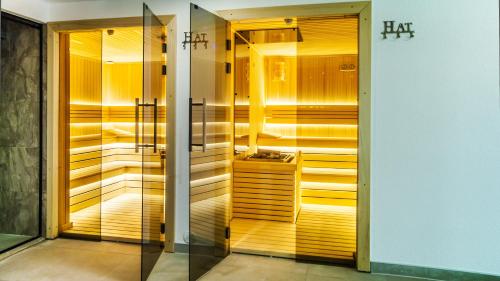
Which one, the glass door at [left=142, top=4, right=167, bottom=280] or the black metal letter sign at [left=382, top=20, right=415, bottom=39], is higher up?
the black metal letter sign at [left=382, top=20, right=415, bottom=39]

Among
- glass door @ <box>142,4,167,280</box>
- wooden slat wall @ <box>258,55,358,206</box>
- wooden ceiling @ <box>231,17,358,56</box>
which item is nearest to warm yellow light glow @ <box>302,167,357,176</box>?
wooden slat wall @ <box>258,55,358,206</box>

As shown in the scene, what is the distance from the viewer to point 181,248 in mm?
3451

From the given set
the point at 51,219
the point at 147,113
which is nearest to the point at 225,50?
the point at 147,113

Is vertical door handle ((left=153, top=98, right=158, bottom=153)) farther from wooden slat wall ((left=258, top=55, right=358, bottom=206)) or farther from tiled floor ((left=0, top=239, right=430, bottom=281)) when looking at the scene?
wooden slat wall ((left=258, top=55, right=358, bottom=206))

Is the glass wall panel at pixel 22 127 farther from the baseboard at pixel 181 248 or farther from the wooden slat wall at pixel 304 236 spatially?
the wooden slat wall at pixel 304 236

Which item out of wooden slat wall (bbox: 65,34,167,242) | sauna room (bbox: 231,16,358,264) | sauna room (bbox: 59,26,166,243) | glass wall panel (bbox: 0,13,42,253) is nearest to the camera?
sauna room (bbox: 59,26,166,243)

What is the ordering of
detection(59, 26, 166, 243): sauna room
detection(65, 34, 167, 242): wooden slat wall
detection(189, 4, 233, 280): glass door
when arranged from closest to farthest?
1. detection(189, 4, 233, 280): glass door
2. detection(59, 26, 166, 243): sauna room
3. detection(65, 34, 167, 242): wooden slat wall

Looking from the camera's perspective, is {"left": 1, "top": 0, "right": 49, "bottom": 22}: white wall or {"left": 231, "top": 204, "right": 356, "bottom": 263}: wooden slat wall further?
{"left": 231, "top": 204, "right": 356, "bottom": 263}: wooden slat wall

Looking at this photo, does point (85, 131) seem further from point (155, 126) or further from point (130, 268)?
point (130, 268)

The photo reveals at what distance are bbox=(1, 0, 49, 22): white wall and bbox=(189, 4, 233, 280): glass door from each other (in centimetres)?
185

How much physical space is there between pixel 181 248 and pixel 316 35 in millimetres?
2982

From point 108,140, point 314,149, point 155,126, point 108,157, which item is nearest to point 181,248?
point 155,126

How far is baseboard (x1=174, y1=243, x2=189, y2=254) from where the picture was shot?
11.3 feet

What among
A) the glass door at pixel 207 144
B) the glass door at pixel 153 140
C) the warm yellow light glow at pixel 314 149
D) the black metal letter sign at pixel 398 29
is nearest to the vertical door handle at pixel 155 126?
the glass door at pixel 153 140
